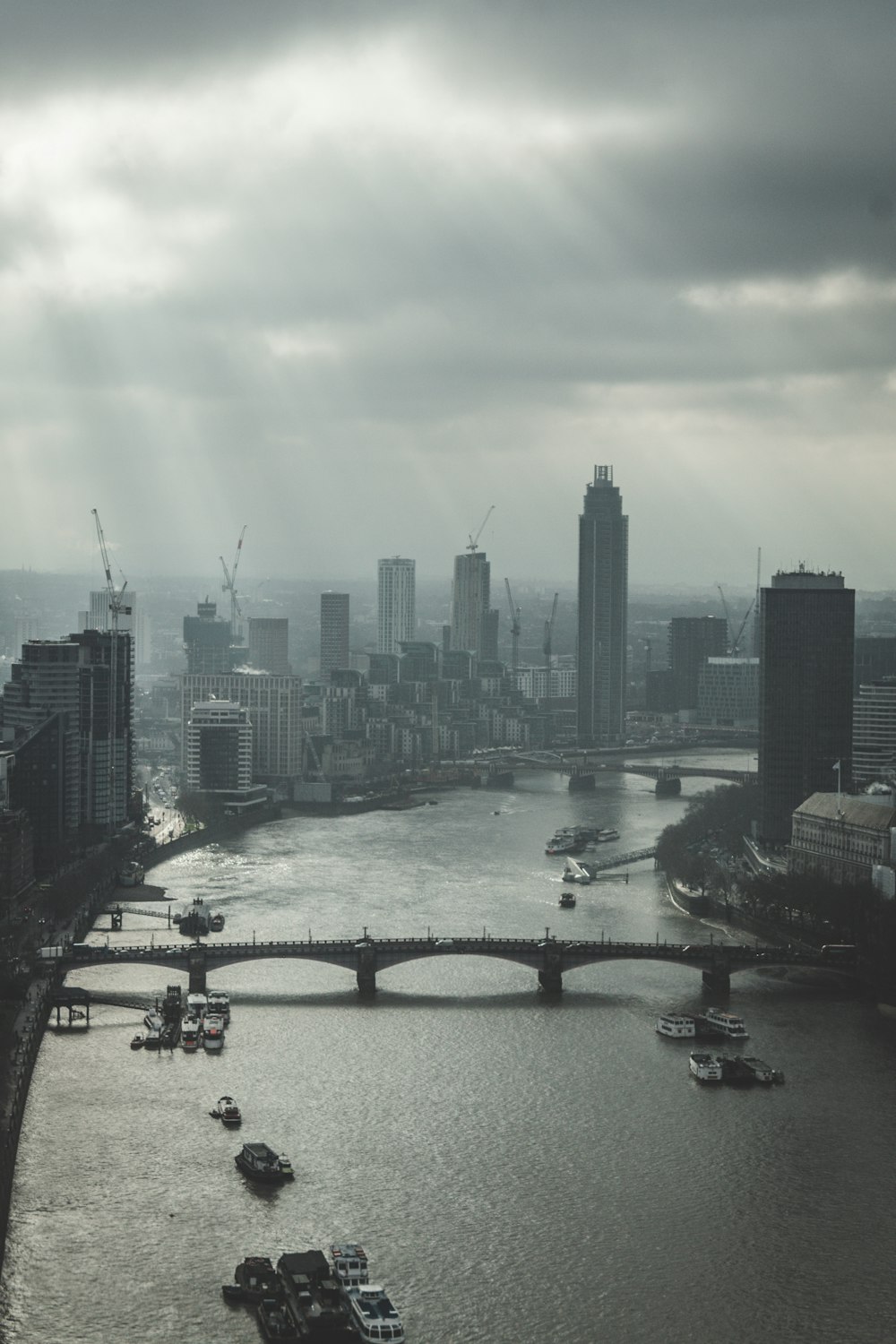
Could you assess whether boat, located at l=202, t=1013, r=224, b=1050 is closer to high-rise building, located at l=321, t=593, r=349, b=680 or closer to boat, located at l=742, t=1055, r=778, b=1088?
boat, located at l=742, t=1055, r=778, b=1088

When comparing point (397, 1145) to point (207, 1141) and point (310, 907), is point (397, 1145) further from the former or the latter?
point (310, 907)

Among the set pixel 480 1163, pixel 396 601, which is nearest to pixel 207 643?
pixel 396 601

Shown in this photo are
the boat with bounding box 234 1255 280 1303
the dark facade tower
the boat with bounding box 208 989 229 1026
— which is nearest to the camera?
the boat with bounding box 234 1255 280 1303

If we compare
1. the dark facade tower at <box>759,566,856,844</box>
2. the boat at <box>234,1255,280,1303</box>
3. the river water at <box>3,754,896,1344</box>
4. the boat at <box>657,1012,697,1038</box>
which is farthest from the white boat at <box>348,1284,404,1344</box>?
the dark facade tower at <box>759,566,856,844</box>

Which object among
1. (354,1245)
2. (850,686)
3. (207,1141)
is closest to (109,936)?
(207,1141)

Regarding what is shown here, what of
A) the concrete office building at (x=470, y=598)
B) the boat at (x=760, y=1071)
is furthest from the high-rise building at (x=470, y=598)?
the boat at (x=760, y=1071)

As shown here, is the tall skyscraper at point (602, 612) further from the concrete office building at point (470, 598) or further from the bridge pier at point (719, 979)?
the bridge pier at point (719, 979)
